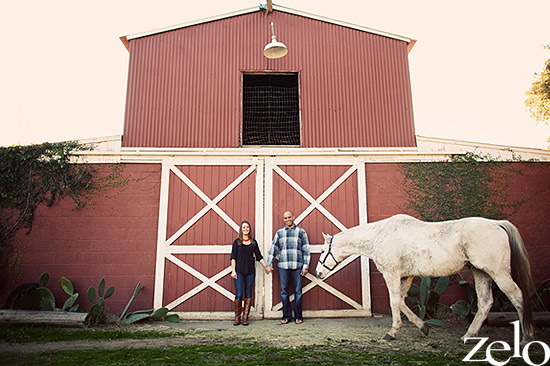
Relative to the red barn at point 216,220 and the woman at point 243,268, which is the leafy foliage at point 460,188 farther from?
the woman at point 243,268

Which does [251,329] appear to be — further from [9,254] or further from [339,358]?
[9,254]

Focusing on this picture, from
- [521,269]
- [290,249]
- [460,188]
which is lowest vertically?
[521,269]

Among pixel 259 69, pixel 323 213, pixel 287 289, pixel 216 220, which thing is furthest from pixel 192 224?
pixel 259 69

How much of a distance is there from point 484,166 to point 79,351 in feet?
24.8

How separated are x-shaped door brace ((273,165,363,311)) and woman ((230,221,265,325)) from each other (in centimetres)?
75

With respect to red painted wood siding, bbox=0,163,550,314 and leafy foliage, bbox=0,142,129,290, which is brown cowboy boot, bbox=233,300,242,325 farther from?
leafy foliage, bbox=0,142,129,290

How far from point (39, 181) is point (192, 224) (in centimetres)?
311

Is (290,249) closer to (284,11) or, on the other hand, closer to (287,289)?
(287,289)

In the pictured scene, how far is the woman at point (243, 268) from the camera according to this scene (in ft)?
21.7

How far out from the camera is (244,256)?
6.66 m

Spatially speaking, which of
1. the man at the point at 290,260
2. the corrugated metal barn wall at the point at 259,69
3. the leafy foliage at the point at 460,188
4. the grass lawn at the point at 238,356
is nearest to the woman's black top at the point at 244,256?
the man at the point at 290,260

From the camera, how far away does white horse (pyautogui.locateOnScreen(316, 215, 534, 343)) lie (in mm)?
5031

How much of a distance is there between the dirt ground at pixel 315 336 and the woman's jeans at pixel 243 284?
507 mm

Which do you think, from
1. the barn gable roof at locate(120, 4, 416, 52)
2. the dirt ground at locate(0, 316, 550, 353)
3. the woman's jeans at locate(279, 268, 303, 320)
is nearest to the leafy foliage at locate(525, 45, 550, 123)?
the barn gable roof at locate(120, 4, 416, 52)
